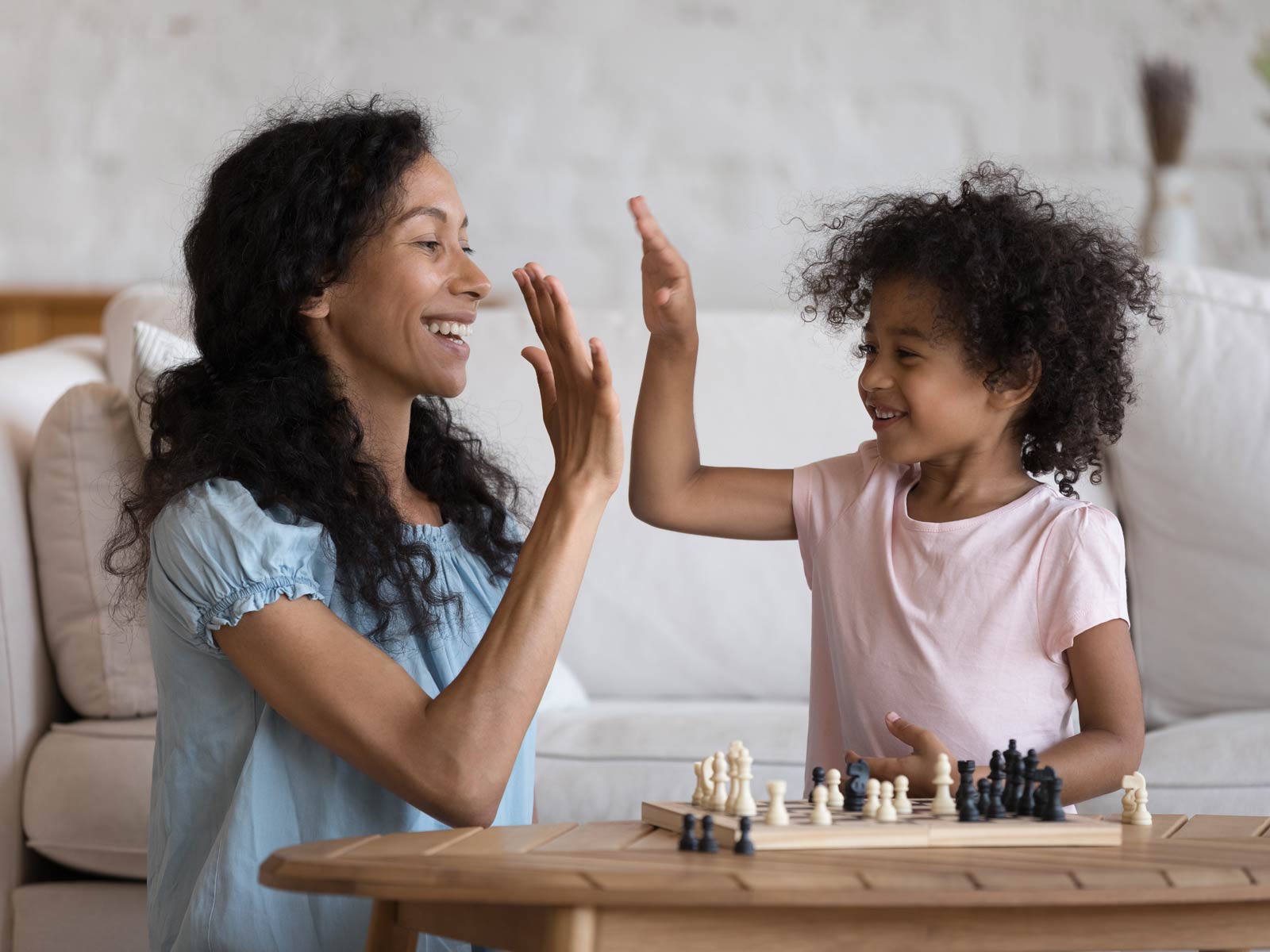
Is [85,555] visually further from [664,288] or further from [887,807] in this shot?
[887,807]

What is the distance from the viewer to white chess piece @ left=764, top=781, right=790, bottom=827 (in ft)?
2.96

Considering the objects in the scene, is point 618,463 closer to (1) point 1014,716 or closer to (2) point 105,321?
(1) point 1014,716

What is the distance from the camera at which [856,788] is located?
3.26ft

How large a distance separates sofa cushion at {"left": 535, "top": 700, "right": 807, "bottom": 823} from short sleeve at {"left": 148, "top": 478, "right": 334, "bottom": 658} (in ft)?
2.14

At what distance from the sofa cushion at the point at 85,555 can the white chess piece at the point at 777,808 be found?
3.98 ft

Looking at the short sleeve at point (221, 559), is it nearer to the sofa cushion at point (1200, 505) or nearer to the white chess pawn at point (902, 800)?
the white chess pawn at point (902, 800)

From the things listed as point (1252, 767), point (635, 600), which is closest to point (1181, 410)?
point (1252, 767)

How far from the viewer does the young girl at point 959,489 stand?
4.09ft

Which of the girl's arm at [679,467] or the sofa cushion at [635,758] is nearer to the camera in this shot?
the girl's arm at [679,467]

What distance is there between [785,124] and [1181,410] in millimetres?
1262

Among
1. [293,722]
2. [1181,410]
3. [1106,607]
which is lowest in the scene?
[293,722]

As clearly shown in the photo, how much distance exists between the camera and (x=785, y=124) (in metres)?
3.10

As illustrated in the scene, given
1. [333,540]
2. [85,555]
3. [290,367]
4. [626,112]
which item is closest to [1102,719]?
[333,540]

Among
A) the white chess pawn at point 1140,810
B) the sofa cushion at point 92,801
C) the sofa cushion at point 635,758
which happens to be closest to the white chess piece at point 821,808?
the white chess pawn at point 1140,810
